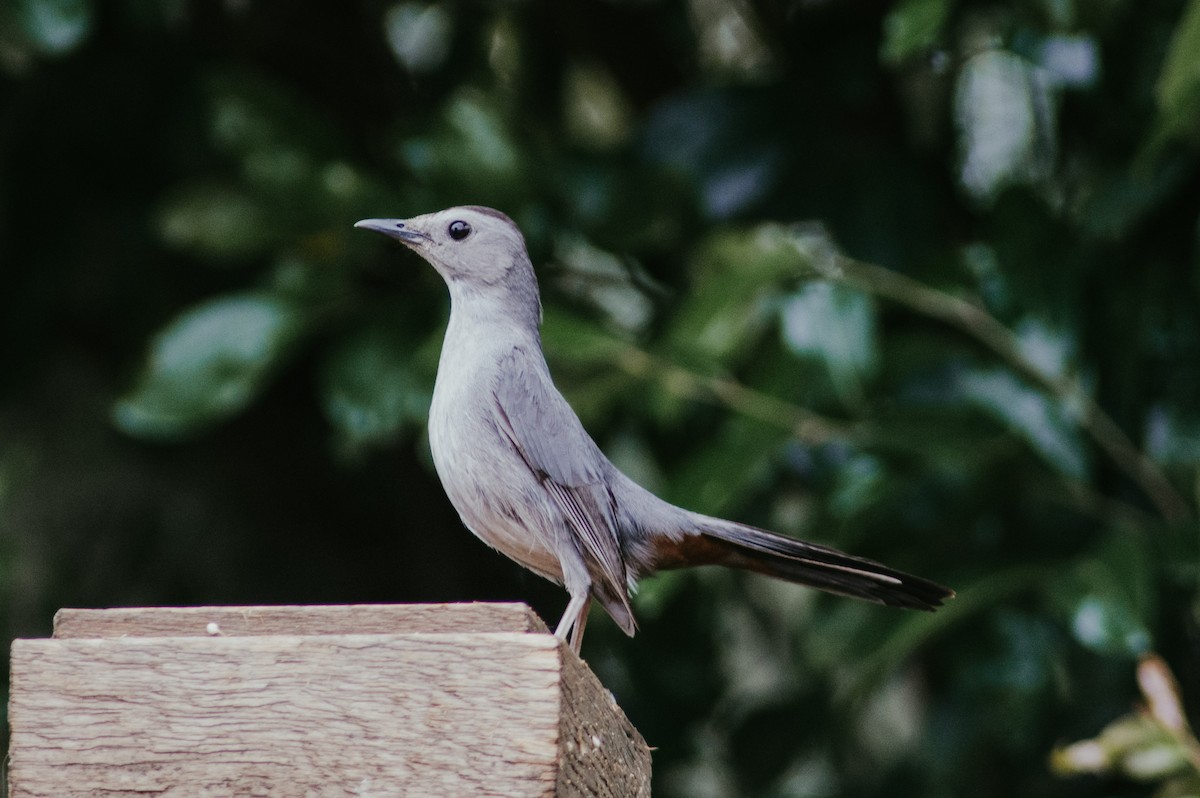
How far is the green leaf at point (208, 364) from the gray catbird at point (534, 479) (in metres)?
1.31

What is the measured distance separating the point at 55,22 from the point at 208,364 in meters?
0.96

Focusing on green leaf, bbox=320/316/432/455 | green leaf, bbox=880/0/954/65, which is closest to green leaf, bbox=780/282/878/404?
green leaf, bbox=880/0/954/65

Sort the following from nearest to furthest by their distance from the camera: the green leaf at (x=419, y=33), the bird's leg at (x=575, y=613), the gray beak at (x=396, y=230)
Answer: the bird's leg at (x=575, y=613), the gray beak at (x=396, y=230), the green leaf at (x=419, y=33)

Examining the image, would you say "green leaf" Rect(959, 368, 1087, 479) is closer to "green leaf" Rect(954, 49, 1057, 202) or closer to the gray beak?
"green leaf" Rect(954, 49, 1057, 202)

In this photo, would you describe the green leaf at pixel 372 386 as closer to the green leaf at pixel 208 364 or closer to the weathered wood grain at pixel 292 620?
the green leaf at pixel 208 364

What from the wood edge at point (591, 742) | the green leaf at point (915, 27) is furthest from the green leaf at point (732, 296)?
the wood edge at point (591, 742)

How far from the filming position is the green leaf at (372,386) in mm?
4035

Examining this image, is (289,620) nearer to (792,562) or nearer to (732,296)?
(792,562)

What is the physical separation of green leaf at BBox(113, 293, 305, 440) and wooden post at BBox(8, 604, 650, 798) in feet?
A: 6.53

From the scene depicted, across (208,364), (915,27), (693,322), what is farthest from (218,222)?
(915,27)

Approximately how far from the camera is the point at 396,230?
280 centimetres

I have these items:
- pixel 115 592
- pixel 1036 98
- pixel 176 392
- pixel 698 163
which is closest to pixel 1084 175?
pixel 1036 98

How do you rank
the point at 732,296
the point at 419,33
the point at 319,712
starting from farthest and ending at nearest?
the point at 419,33 < the point at 732,296 < the point at 319,712

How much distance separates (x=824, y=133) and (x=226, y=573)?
225 cm
